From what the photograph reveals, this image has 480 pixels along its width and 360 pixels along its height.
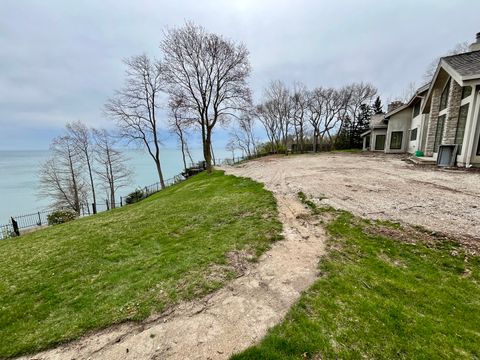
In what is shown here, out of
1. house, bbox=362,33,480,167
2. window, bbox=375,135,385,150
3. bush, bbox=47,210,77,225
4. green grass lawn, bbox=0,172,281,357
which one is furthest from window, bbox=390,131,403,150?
bush, bbox=47,210,77,225

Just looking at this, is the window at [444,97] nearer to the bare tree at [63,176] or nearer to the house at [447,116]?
the house at [447,116]

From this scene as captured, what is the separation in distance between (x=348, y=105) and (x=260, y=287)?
41766 millimetres

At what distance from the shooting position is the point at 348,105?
37.8 m

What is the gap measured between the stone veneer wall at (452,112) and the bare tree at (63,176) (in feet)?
106

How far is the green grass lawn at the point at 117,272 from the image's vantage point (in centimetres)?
287

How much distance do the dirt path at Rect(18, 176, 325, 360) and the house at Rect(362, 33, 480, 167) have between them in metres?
12.1

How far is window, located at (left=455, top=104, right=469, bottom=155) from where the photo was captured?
35.8ft

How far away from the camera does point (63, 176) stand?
982 inches

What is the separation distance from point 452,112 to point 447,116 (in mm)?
337

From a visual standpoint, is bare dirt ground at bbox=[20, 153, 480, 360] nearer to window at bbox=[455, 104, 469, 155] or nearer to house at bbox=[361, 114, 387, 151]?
window at bbox=[455, 104, 469, 155]

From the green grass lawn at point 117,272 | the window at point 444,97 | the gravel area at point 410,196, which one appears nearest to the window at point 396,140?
the window at point 444,97

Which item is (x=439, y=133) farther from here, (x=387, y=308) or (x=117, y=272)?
(x=117, y=272)

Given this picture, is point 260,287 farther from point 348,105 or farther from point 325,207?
point 348,105

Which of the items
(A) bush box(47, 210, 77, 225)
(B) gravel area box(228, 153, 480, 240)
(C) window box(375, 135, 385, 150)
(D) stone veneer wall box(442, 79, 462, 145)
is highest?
(D) stone veneer wall box(442, 79, 462, 145)
